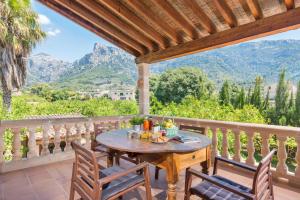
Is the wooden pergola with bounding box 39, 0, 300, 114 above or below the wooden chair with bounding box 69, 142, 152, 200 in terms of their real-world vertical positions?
above

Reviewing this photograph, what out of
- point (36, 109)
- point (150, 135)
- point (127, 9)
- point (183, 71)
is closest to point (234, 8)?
point (127, 9)

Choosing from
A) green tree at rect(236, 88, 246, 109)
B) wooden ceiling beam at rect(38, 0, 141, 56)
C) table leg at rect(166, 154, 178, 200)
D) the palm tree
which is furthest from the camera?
green tree at rect(236, 88, 246, 109)

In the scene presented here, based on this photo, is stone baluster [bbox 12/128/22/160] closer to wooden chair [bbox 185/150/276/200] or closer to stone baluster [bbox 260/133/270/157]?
wooden chair [bbox 185/150/276/200]

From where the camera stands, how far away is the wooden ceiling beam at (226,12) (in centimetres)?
273

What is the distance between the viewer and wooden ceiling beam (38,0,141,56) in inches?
141

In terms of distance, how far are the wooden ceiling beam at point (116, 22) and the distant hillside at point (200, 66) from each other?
9842 mm

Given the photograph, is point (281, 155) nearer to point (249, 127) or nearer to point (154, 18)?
point (249, 127)

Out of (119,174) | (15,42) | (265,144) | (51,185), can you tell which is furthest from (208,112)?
(15,42)

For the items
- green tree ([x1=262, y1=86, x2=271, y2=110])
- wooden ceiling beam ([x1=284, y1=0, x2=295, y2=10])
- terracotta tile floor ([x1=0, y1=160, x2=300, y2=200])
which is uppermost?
wooden ceiling beam ([x1=284, y1=0, x2=295, y2=10])

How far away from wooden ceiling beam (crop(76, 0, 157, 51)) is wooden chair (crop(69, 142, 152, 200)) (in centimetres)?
266

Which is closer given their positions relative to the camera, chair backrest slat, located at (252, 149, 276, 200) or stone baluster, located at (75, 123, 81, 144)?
chair backrest slat, located at (252, 149, 276, 200)

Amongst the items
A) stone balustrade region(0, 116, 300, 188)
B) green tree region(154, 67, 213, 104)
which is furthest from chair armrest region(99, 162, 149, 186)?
green tree region(154, 67, 213, 104)

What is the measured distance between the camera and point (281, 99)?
449 inches

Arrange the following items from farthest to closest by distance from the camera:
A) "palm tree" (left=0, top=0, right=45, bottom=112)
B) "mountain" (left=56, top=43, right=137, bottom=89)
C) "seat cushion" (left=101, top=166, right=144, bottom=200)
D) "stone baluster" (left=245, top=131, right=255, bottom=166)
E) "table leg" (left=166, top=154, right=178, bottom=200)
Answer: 1. "mountain" (left=56, top=43, right=137, bottom=89)
2. "palm tree" (left=0, top=0, right=45, bottom=112)
3. "stone baluster" (left=245, top=131, right=255, bottom=166)
4. "table leg" (left=166, top=154, right=178, bottom=200)
5. "seat cushion" (left=101, top=166, right=144, bottom=200)
